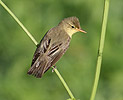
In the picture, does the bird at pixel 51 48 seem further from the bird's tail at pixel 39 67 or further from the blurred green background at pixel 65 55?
the blurred green background at pixel 65 55

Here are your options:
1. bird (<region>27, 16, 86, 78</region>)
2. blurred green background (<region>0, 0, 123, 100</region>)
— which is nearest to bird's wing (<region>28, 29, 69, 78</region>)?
bird (<region>27, 16, 86, 78</region>)

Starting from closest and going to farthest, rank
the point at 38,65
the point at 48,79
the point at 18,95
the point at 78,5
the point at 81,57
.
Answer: the point at 38,65
the point at 18,95
the point at 48,79
the point at 81,57
the point at 78,5

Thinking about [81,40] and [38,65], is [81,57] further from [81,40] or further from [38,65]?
[38,65]

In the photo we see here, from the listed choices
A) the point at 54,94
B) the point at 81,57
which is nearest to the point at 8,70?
the point at 54,94

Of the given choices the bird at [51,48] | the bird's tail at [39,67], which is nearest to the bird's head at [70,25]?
the bird at [51,48]

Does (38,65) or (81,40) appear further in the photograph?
(81,40)

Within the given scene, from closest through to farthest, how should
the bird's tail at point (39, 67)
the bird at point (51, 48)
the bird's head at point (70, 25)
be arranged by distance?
the bird's tail at point (39, 67) → the bird at point (51, 48) → the bird's head at point (70, 25)

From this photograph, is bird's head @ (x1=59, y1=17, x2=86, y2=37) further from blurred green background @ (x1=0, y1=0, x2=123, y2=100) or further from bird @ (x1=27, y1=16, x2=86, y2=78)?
blurred green background @ (x1=0, y1=0, x2=123, y2=100)
